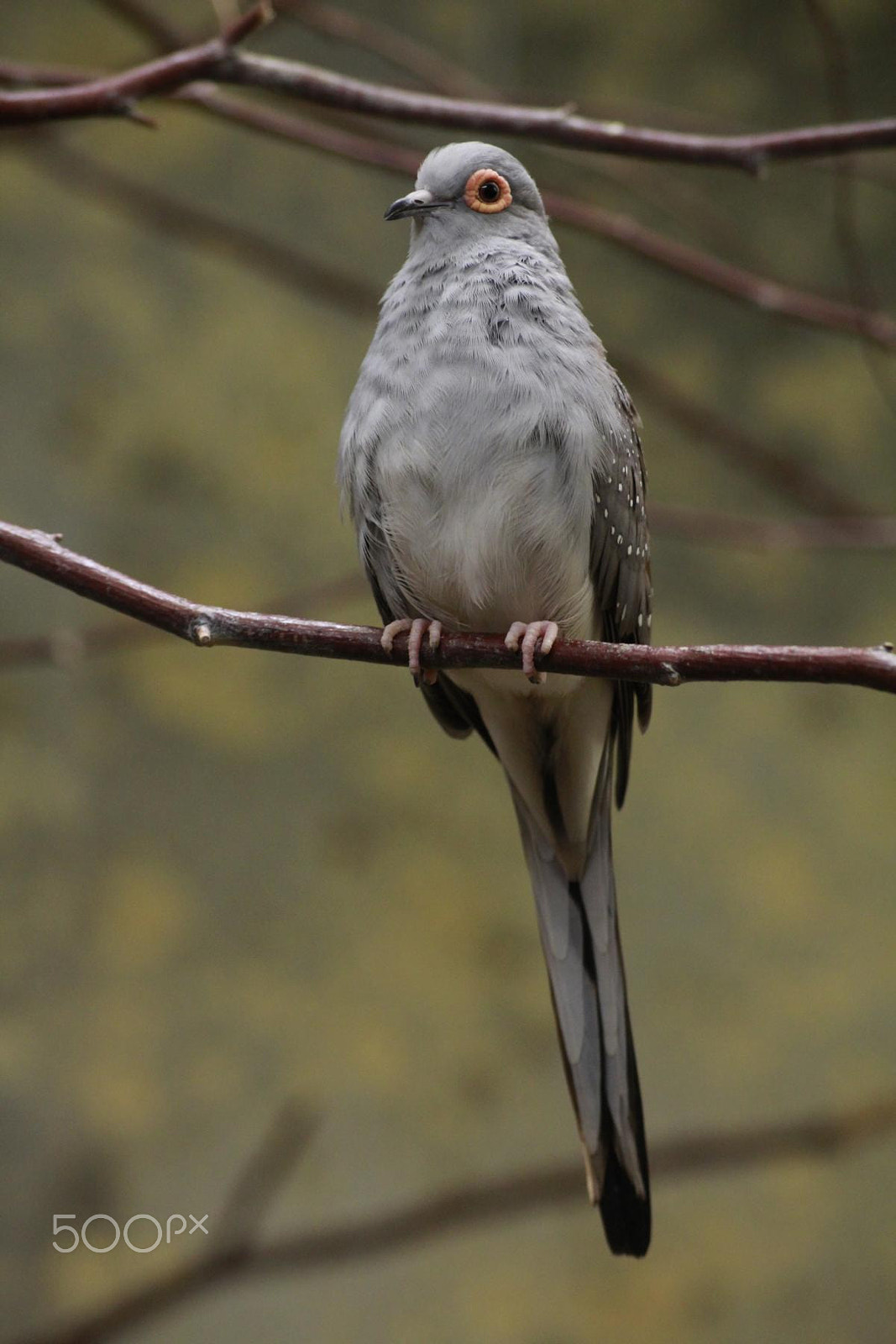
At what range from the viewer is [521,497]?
4.96ft

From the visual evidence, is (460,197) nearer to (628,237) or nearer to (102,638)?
(628,237)

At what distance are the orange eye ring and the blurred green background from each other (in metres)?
1.31

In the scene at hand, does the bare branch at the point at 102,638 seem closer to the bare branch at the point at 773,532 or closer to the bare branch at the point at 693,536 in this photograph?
the bare branch at the point at 693,536

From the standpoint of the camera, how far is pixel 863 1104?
3.11 metres

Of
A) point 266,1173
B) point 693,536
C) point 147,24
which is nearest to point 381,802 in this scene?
point 266,1173

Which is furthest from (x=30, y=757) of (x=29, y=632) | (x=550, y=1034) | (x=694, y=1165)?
(x=694, y=1165)

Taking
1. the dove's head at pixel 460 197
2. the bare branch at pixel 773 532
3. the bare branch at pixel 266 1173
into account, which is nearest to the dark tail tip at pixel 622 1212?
the dove's head at pixel 460 197

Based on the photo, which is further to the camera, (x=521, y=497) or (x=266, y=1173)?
(x=266, y=1173)

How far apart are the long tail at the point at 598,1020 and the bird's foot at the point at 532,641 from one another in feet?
1.48

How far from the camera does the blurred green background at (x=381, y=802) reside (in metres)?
3.02

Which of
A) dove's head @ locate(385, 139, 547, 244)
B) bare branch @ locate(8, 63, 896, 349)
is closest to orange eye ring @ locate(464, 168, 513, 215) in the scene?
dove's head @ locate(385, 139, 547, 244)

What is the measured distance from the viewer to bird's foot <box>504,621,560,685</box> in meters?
1.27

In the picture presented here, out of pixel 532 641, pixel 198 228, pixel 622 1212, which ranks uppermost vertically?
pixel 198 228

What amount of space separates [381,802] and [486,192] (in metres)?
1.95
